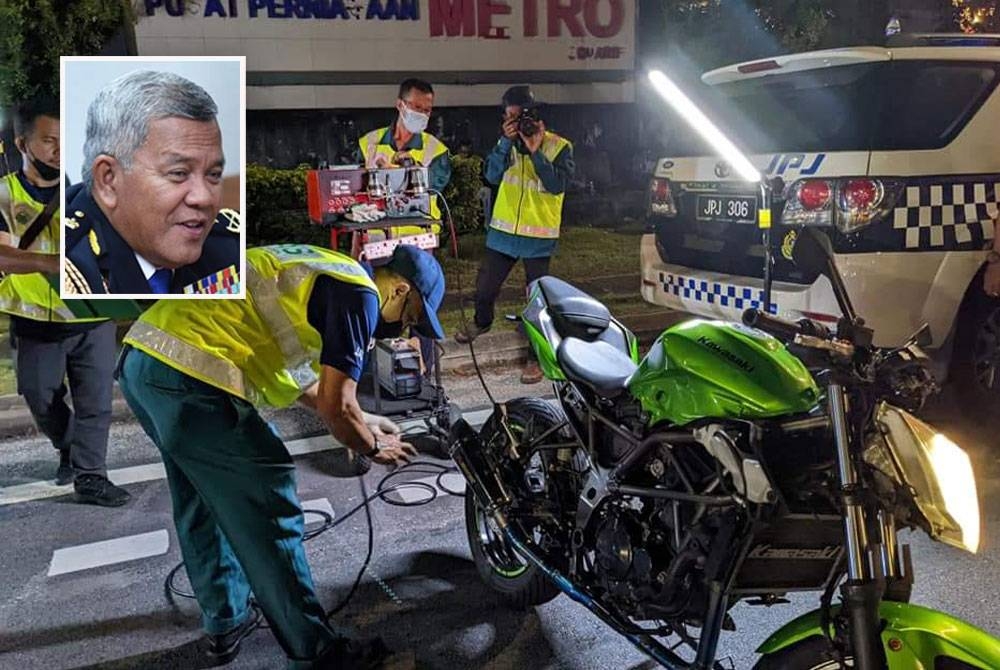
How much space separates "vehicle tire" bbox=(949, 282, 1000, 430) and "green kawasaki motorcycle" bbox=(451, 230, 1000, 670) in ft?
7.74

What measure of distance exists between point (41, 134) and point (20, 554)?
1.60 metres

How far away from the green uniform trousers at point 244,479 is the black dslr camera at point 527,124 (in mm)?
3290

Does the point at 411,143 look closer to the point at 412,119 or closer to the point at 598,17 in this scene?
the point at 412,119

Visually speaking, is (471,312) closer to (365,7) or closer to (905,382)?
(365,7)

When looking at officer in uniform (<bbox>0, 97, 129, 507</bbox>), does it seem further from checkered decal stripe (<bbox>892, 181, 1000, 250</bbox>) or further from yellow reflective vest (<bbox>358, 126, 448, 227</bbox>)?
checkered decal stripe (<bbox>892, 181, 1000, 250</bbox>)

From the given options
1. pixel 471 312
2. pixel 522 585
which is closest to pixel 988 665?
pixel 522 585

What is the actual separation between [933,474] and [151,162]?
168cm

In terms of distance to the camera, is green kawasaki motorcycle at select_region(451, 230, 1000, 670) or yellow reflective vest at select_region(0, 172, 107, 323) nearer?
green kawasaki motorcycle at select_region(451, 230, 1000, 670)

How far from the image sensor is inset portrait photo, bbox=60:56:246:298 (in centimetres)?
180

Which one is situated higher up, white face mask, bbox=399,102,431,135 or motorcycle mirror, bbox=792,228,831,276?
white face mask, bbox=399,102,431,135

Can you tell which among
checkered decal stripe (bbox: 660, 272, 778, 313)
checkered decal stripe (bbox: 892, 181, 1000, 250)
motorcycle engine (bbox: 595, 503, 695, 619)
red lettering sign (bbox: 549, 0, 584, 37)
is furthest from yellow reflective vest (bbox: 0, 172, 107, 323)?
red lettering sign (bbox: 549, 0, 584, 37)

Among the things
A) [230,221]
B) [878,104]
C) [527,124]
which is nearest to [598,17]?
[527,124]

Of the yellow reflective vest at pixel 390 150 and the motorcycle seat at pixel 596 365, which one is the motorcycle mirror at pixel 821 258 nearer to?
the motorcycle seat at pixel 596 365

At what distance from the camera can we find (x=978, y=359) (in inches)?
163
